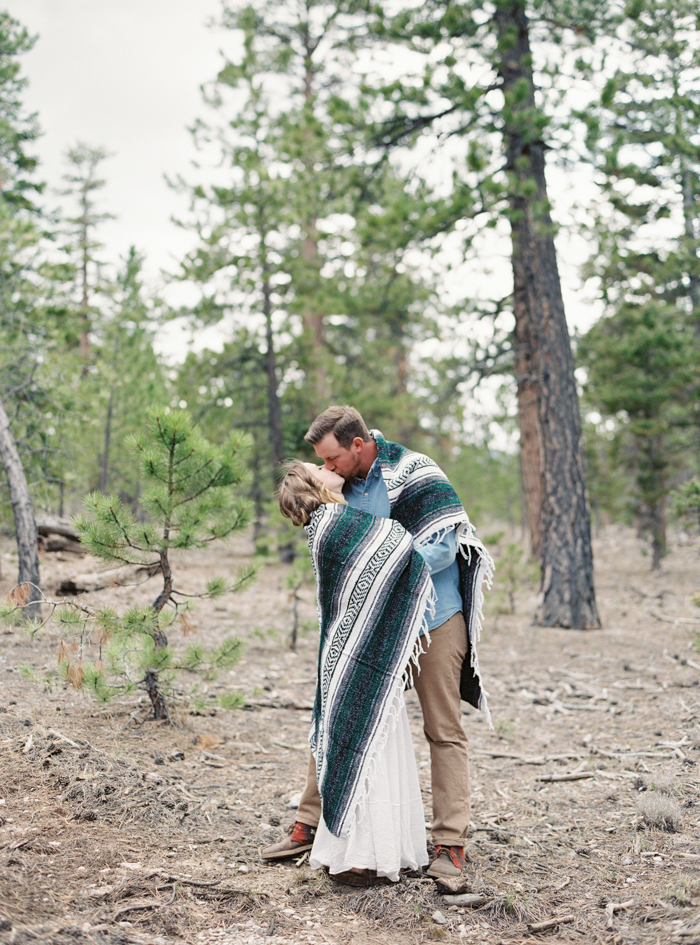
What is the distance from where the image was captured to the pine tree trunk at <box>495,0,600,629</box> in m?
8.42

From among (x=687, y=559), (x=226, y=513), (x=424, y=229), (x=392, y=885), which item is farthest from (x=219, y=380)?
(x=392, y=885)

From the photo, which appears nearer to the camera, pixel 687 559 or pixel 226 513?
pixel 226 513

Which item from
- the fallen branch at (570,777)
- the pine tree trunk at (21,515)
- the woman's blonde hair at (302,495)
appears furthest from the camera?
the pine tree trunk at (21,515)

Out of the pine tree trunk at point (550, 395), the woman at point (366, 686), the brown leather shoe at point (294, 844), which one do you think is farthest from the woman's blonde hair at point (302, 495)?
the pine tree trunk at point (550, 395)

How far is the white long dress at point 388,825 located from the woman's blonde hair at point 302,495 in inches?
33.7

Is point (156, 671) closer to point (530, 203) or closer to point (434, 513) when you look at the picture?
point (434, 513)

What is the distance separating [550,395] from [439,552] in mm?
6073

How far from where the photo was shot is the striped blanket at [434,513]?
3.02 meters

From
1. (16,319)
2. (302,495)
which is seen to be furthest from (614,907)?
(16,319)

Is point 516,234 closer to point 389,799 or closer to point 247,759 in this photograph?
point 247,759

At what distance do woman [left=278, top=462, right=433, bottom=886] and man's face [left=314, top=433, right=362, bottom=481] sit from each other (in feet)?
0.50

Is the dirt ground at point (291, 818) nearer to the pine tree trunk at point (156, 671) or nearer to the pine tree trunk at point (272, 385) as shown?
the pine tree trunk at point (156, 671)

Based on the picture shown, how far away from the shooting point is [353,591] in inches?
116

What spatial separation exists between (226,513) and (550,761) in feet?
8.71
